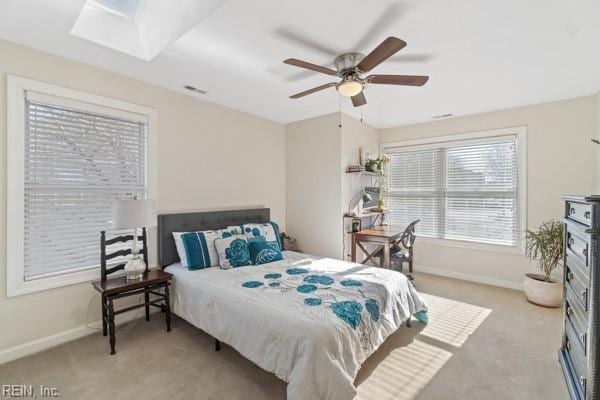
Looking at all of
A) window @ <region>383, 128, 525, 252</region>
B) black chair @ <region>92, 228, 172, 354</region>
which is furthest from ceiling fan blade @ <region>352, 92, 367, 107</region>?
black chair @ <region>92, 228, 172, 354</region>

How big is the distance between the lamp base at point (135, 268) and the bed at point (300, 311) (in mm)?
305

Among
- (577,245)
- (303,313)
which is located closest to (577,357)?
(577,245)

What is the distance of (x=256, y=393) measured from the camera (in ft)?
5.85

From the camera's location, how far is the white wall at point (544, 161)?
326 centimetres

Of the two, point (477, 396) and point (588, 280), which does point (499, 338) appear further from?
point (588, 280)

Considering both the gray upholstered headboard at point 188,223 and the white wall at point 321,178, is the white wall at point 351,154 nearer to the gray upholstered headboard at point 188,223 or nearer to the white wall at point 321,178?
the white wall at point 321,178

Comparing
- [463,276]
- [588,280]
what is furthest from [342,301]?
[463,276]

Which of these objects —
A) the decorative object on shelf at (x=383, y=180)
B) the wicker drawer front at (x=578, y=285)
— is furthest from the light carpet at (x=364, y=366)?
the decorative object on shelf at (x=383, y=180)

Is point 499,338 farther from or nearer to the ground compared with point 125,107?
nearer to the ground

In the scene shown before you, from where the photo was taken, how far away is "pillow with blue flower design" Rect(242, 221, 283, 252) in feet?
10.4

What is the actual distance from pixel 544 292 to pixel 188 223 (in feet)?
→ 13.9

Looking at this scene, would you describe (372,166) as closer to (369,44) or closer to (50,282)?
(369,44)

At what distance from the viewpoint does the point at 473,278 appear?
4.04 meters

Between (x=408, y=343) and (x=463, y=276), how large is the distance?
7.68ft
